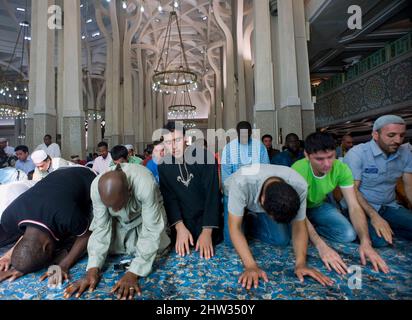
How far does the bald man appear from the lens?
1707 millimetres

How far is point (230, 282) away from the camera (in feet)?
5.99

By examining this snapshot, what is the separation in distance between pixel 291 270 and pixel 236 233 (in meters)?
0.48

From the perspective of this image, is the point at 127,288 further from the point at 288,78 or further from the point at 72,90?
the point at 72,90

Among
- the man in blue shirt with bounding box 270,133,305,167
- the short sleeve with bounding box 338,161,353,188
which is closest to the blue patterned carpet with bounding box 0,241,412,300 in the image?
the short sleeve with bounding box 338,161,353,188

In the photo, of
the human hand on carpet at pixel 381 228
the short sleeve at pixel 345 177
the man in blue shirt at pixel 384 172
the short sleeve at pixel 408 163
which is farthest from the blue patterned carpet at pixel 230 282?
the short sleeve at pixel 408 163

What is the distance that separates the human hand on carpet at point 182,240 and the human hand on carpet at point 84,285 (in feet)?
2.20

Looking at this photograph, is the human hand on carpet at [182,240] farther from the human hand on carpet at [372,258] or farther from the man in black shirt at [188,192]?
the human hand on carpet at [372,258]

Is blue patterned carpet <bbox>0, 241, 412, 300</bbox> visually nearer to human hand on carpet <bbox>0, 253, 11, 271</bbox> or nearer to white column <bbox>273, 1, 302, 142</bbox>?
human hand on carpet <bbox>0, 253, 11, 271</bbox>

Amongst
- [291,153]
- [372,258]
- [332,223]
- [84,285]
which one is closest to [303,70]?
[291,153]

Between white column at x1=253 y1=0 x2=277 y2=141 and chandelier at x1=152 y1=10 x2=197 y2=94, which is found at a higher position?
chandelier at x1=152 y1=10 x2=197 y2=94

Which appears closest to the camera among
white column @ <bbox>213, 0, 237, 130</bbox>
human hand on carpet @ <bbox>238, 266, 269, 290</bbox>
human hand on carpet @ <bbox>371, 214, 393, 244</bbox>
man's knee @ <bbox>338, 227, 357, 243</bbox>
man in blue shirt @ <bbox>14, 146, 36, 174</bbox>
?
human hand on carpet @ <bbox>238, 266, 269, 290</bbox>

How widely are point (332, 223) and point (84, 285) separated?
1956 mm

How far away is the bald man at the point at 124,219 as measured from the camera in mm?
1707
